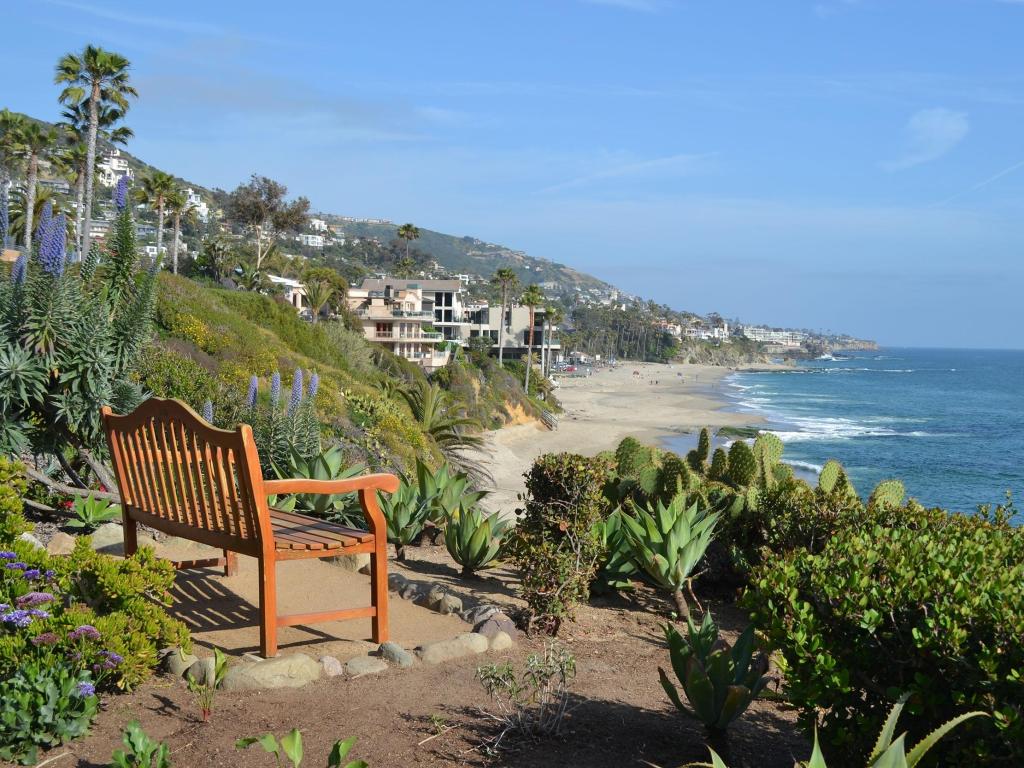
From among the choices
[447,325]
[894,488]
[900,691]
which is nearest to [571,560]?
[900,691]

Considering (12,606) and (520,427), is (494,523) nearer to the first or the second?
(12,606)

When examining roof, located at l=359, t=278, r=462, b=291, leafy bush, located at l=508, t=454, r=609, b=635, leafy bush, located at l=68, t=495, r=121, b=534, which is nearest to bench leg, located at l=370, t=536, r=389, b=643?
leafy bush, located at l=508, t=454, r=609, b=635

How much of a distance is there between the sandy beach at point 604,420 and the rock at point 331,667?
49.9ft

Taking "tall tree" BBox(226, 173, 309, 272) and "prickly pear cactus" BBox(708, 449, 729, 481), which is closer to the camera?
"prickly pear cactus" BBox(708, 449, 729, 481)

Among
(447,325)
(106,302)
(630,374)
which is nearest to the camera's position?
(106,302)

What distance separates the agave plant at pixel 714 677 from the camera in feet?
12.7

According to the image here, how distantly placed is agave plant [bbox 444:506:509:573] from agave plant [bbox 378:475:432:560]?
24.3 inches

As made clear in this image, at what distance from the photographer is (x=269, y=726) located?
4086 millimetres

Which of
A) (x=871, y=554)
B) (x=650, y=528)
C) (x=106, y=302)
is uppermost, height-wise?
(x=106, y=302)

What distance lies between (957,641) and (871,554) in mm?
639

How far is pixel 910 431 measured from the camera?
6084cm

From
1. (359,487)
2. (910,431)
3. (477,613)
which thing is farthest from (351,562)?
(910,431)

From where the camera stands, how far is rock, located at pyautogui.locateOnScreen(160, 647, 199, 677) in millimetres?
4668

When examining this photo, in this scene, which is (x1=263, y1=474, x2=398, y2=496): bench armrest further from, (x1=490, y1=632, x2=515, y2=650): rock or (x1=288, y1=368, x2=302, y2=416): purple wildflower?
(x1=288, y1=368, x2=302, y2=416): purple wildflower
